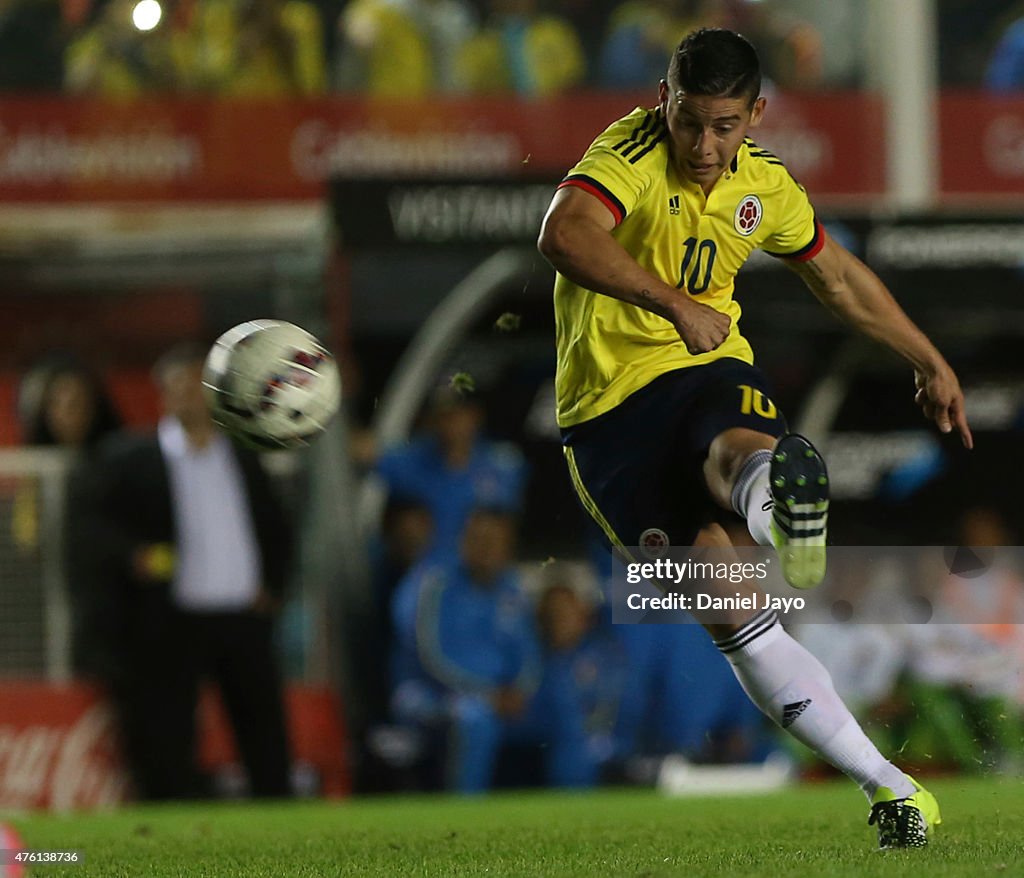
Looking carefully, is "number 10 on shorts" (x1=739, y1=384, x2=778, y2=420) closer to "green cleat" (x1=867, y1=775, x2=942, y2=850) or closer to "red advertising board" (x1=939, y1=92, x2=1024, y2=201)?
"green cleat" (x1=867, y1=775, x2=942, y2=850)

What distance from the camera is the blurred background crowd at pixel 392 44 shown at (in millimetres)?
13625

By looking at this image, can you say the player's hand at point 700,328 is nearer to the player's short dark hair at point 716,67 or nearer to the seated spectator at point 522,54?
the player's short dark hair at point 716,67

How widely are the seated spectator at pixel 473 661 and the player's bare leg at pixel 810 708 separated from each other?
5145mm

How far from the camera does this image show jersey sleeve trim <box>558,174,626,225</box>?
18.6 feet

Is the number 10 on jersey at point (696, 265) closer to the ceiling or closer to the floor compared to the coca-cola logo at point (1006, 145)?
closer to the floor

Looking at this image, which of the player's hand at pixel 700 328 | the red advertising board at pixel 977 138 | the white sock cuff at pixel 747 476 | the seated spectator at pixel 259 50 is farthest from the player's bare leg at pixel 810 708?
the red advertising board at pixel 977 138

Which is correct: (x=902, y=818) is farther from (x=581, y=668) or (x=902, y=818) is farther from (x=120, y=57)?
(x=120, y=57)

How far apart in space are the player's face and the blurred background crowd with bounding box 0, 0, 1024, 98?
8.10 m

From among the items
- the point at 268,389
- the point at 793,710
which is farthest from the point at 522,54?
the point at 793,710

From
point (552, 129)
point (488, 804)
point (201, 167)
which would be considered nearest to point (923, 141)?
point (552, 129)

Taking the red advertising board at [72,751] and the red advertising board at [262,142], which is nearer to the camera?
the red advertising board at [72,751]

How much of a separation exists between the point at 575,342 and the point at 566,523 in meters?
6.12

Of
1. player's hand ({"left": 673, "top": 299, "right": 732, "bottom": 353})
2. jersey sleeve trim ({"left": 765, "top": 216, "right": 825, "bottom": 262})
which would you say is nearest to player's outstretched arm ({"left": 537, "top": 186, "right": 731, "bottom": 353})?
player's hand ({"left": 673, "top": 299, "right": 732, "bottom": 353})

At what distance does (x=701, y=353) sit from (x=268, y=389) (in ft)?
5.08
